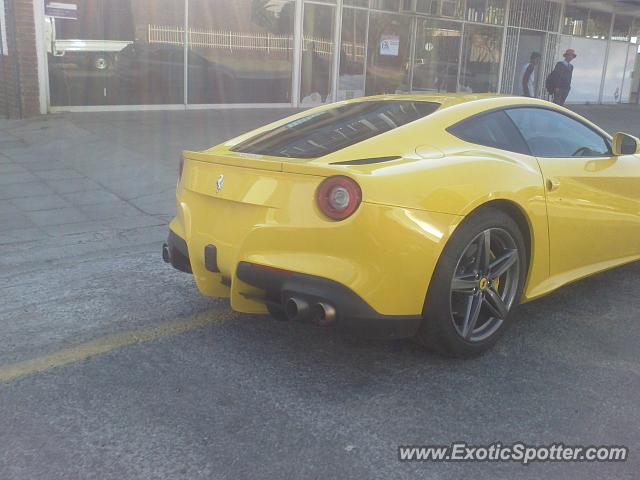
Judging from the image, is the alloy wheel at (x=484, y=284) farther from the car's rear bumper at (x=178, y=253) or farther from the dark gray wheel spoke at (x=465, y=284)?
the car's rear bumper at (x=178, y=253)

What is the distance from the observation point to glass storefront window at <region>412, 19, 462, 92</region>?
59.7 feet

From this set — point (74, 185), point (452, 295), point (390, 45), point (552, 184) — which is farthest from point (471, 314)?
point (390, 45)

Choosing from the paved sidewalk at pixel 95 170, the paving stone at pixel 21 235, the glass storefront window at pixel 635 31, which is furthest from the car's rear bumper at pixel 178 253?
the glass storefront window at pixel 635 31

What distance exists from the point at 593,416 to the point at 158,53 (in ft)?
37.9

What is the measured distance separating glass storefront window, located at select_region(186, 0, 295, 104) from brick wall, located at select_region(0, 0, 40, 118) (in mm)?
3142

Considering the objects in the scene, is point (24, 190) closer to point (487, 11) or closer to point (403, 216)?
point (403, 216)

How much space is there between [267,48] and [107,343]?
1178cm

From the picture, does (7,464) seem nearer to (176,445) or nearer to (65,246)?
(176,445)

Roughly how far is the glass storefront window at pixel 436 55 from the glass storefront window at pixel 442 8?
23 cm

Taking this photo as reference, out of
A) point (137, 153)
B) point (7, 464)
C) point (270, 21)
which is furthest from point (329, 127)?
point (270, 21)

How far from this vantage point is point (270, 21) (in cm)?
1445

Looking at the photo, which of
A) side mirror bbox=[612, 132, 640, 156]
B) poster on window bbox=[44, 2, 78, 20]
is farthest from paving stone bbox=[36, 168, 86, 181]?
side mirror bbox=[612, 132, 640, 156]

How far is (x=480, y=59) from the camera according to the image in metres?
20.1

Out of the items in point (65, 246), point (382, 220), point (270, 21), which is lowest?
point (65, 246)
